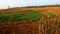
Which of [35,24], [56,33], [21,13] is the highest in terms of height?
[21,13]

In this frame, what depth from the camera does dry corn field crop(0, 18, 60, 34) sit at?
144 cm

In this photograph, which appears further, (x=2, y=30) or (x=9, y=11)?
(x=9, y=11)

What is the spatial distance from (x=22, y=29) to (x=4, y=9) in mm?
292

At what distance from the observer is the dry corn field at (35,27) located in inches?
56.6

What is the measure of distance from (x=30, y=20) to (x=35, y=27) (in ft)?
0.29

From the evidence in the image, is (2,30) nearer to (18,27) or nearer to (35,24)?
(18,27)

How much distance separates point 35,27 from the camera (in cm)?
150

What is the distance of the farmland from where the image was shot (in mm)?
1445

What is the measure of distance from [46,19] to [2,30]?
0.47 metres

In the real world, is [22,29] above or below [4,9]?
below

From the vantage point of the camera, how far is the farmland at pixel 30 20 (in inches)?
56.9

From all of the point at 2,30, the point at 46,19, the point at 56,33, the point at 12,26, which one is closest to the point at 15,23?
the point at 12,26

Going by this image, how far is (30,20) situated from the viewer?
1500 mm

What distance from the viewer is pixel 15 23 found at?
1.45 meters
